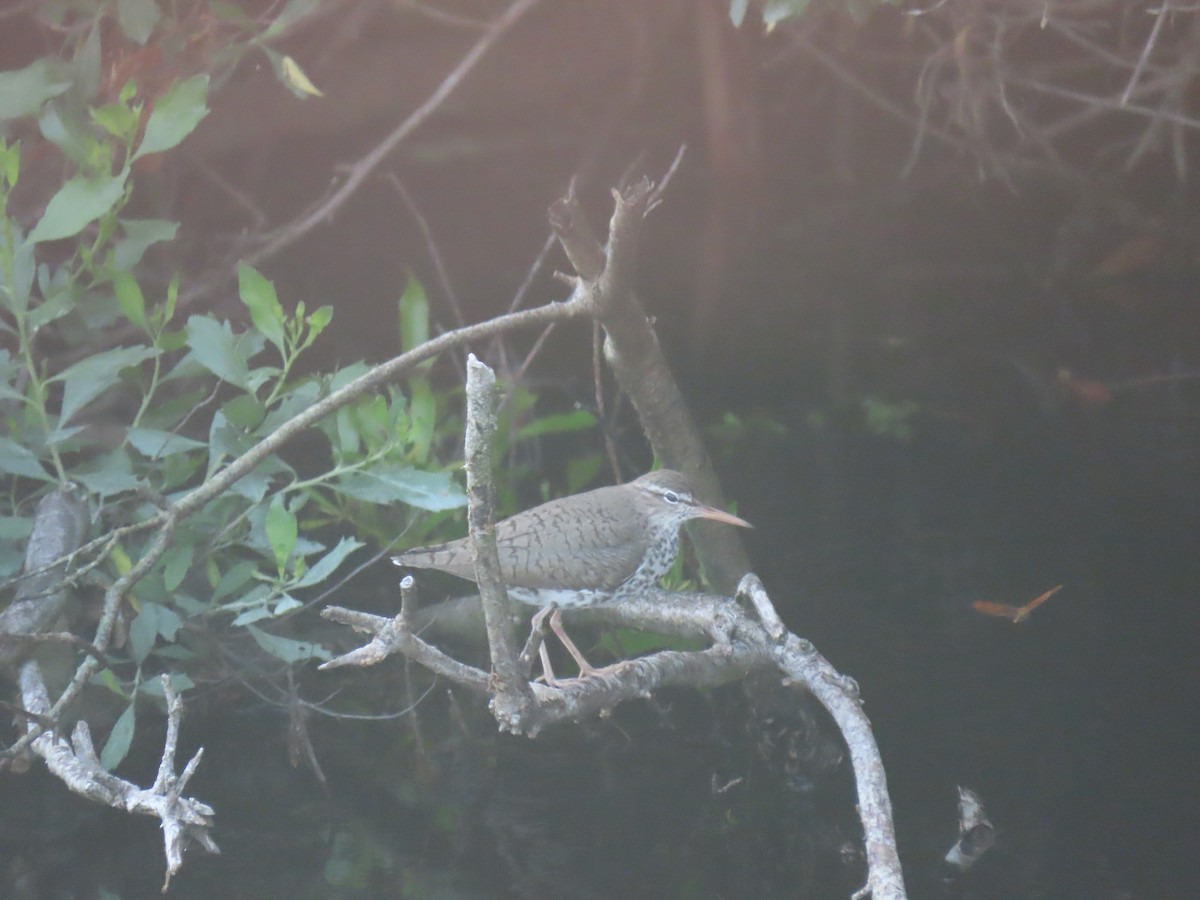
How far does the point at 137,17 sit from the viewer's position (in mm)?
3080

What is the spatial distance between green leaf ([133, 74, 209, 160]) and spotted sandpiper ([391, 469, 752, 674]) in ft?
3.53

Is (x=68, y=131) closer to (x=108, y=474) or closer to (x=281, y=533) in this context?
(x=108, y=474)

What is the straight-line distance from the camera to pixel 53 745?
2.44 meters

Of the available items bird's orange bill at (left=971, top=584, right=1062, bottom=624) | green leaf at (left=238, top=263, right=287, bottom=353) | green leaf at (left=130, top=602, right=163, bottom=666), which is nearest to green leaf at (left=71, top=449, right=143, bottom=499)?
green leaf at (left=130, top=602, right=163, bottom=666)

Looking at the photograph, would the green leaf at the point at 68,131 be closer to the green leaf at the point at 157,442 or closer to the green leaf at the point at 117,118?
the green leaf at the point at 117,118

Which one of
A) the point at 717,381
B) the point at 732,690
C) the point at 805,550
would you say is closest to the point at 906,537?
the point at 805,550

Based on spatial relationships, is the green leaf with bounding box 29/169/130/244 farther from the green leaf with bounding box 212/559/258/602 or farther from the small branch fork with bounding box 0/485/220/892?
the green leaf with bounding box 212/559/258/602

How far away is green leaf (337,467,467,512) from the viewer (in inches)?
118

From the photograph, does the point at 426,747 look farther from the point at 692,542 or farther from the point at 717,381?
the point at 717,381

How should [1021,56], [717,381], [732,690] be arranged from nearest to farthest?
[732,690] → [717,381] → [1021,56]

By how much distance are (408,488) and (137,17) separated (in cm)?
123

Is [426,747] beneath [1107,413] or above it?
above

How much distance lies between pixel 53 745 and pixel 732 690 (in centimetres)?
187

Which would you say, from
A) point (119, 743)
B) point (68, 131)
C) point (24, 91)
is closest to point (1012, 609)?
point (119, 743)
